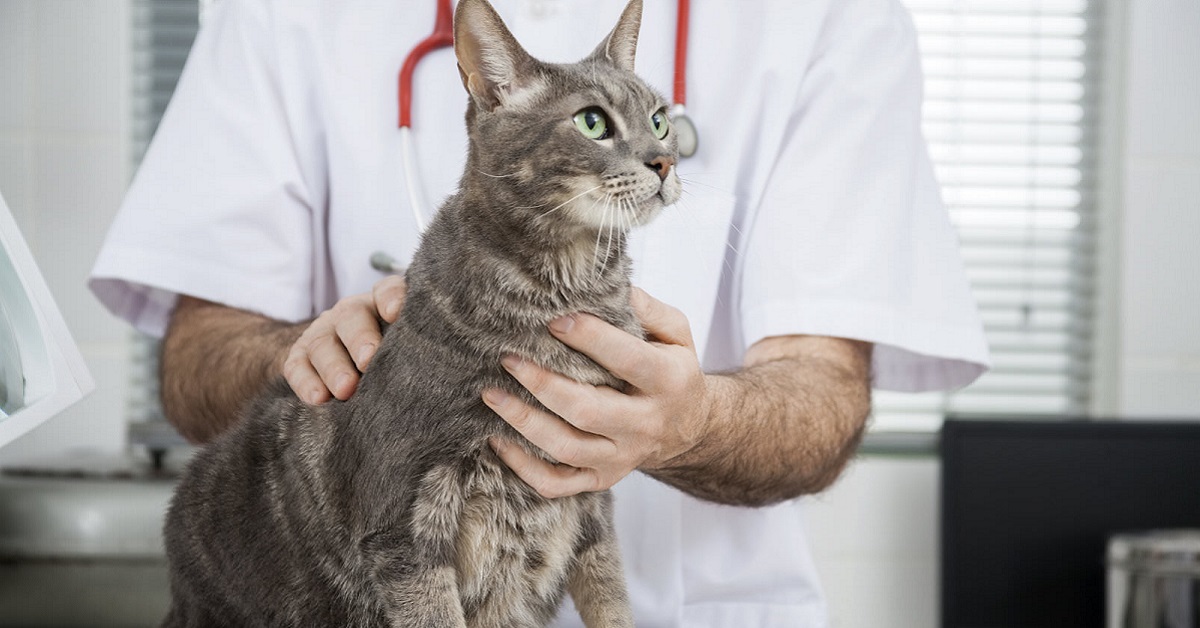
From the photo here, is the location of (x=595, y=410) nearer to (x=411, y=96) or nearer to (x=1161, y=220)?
(x=411, y=96)

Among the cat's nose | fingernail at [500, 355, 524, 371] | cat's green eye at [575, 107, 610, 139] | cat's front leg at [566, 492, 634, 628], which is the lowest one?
cat's front leg at [566, 492, 634, 628]

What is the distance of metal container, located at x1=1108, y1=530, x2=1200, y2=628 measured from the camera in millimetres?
1451

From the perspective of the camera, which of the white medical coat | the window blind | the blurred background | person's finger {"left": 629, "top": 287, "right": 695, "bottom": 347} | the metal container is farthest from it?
the window blind

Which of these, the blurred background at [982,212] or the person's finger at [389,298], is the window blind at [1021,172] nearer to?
the blurred background at [982,212]

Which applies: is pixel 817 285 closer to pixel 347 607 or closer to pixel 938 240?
pixel 938 240

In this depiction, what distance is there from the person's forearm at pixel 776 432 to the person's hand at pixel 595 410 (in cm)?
9

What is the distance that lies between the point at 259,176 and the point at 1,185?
38.7 inches

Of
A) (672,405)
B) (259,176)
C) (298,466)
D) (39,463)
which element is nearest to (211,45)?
(259,176)

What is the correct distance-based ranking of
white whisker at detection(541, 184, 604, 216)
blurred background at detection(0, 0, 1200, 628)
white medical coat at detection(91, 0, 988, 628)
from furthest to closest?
blurred background at detection(0, 0, 1200, 628) < white medical coat at detection(91, 0, 988, 628) < white whisker at detection(541, 184, 604, 216)

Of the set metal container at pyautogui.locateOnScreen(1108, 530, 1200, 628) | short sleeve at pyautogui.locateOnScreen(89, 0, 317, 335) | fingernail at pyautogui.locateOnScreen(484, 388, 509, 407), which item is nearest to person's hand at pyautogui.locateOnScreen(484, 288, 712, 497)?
fingernail at pyautogui.locateOnScreen(484, 388, 509, 407)

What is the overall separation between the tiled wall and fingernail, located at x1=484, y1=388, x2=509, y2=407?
1.37m

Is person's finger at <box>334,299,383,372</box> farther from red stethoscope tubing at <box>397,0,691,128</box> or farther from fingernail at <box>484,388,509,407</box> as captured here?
red stethoscope tubing at <box>397,0,691,128</box>

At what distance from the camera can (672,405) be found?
0.62 m

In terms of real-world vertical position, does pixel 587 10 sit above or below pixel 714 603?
above
